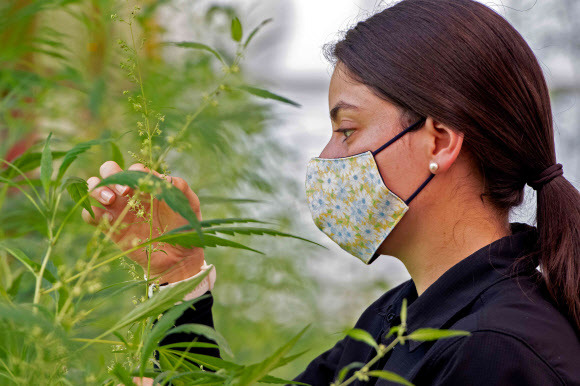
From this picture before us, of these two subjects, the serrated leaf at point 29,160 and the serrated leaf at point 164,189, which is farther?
the serrated leaf at point 29,160

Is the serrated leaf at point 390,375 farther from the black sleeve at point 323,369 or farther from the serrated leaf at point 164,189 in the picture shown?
the black sleeve at point 323,369

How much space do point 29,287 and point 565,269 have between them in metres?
0.62

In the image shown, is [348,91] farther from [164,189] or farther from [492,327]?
[164,189]

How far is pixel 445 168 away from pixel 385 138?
10 centimetres

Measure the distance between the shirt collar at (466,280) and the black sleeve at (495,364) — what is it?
11 cm

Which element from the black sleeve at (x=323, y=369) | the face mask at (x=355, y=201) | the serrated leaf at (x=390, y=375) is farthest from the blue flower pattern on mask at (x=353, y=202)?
the serrated leaf at (x=390, y=375)

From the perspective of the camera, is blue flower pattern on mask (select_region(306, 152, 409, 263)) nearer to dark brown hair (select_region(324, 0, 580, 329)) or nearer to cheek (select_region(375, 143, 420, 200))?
cheek (select_region(375, 143, 420, 200))

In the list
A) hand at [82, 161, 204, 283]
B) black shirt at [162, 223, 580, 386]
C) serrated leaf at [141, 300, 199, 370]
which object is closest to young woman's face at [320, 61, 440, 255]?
black shirt at [162, 223, 580, 386]

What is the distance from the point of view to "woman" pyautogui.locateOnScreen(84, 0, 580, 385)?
818mm

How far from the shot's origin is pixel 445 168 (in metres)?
0.86

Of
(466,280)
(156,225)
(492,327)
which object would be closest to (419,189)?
(466,280)

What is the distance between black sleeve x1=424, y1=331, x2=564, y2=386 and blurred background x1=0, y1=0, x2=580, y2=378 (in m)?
0.24

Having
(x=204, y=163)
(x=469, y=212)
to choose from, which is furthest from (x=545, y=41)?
(x=469, y=212)

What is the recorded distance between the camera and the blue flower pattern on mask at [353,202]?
91cm
